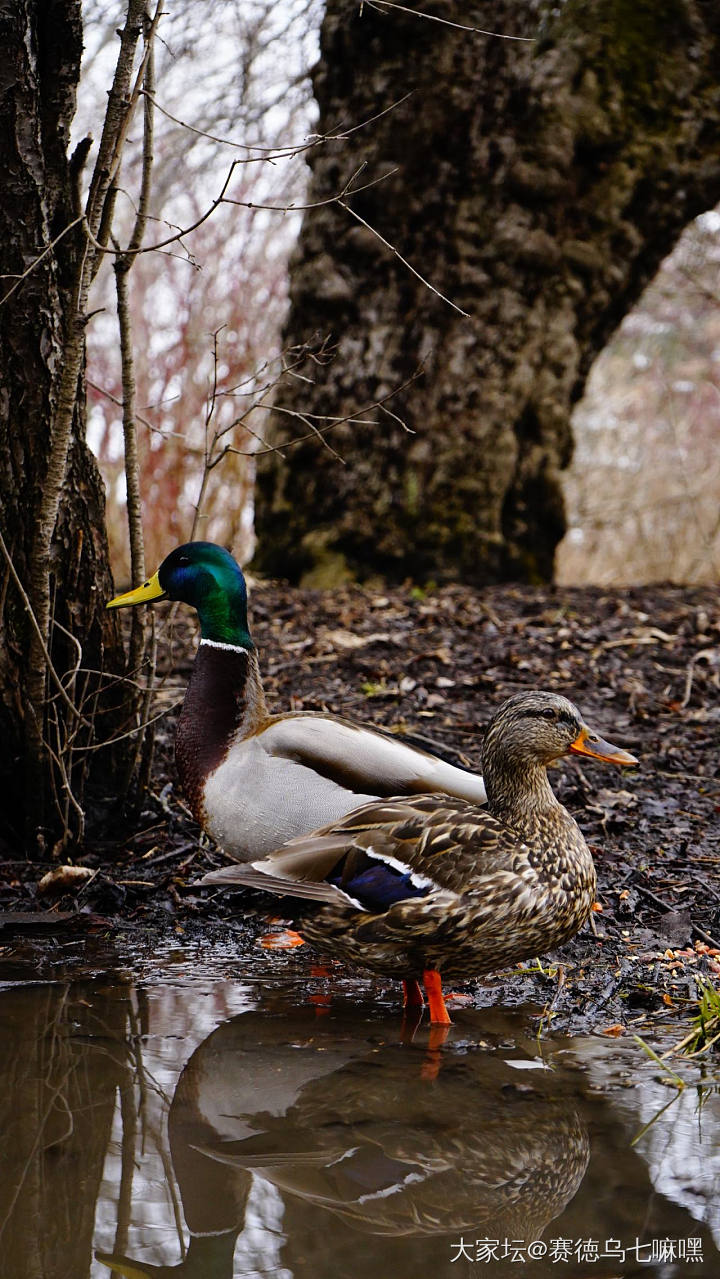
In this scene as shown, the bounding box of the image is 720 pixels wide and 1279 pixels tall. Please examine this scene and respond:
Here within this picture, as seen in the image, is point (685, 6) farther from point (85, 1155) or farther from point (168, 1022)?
point (85, 1155)

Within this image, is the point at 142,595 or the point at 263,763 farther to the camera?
the point at 142,595

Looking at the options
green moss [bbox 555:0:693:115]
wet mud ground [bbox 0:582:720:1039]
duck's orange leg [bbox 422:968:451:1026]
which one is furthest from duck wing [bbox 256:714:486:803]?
green moss [bbox 555:0:693:115]

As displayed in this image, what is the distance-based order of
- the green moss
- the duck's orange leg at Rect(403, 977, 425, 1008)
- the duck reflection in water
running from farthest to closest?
the green moss
the duck's orange leg at Rect(403, 977, 425, 1008)
the duck reflection in water

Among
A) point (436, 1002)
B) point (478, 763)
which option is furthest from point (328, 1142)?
point (478, 763)

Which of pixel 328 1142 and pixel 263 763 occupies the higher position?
pixel 263 763

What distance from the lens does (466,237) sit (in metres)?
7.31

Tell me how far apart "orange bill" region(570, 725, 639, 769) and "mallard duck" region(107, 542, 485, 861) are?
1.35 ft

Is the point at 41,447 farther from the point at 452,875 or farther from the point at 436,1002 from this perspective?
the point at 436,1002

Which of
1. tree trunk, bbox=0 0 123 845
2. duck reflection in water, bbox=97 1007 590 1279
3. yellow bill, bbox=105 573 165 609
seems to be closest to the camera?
duck reflection in water, bbox=97 1007 590 1279

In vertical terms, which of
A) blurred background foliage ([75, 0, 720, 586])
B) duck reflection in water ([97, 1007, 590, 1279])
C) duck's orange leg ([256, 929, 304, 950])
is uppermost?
blurred background foliage ([75, 0, 720, 586])

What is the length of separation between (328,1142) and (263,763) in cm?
136

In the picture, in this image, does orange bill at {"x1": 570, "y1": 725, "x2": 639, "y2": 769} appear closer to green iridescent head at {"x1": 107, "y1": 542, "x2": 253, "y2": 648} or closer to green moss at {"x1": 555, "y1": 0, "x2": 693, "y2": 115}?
green iridescent head at {"x1": 107, "y1": 542, "x2": 253, "y2": 648}

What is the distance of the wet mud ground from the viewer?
331 centimetres

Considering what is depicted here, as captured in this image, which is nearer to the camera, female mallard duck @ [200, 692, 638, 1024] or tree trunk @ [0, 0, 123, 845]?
female mallard duck @ [200, 692, 638, 1024]
